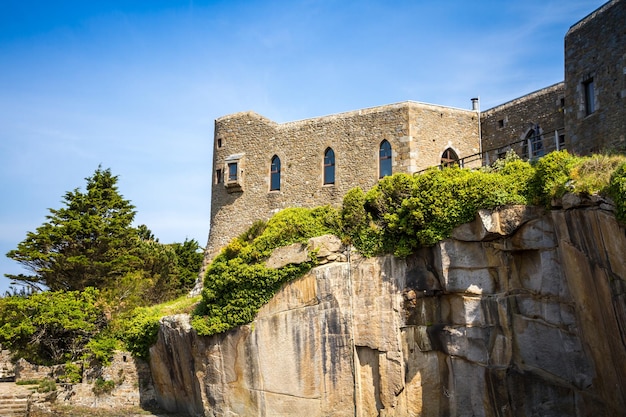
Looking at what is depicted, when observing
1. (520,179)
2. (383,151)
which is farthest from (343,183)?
(520,179)

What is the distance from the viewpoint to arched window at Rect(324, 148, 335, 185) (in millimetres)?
27206

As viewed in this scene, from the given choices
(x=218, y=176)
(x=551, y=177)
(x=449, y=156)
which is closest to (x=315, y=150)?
(x=218, y=176)

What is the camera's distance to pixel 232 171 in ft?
96.7

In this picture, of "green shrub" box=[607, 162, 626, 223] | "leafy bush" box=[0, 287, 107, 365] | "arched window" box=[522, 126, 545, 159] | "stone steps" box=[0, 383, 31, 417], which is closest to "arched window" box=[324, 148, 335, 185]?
"arched window" box=[522, 126, 545, 159]

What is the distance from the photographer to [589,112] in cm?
1911

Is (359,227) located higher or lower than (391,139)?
lower

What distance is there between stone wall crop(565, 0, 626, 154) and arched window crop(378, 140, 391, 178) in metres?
7.83

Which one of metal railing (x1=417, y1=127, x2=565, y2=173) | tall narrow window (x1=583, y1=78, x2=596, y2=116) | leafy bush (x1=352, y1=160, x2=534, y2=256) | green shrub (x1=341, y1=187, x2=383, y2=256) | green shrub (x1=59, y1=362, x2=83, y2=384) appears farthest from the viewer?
green shrub (x1=59, y1=362, x2=83, y2=384)

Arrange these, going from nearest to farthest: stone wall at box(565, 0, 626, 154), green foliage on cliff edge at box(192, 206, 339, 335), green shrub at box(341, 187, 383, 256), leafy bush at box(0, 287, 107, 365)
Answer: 1. stone wall at box(565, 0, 626, 154)
2. green shrub at box(341, 187, 383, 256)
3. green foliage on cliff edge at box(192, 206, 339, 335)
4. leafy bush at box(0, 287, 107, 365)

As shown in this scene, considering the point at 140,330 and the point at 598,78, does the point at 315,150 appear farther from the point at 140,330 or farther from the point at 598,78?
the point at 598,78

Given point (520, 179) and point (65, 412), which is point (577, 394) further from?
point (65, 412)

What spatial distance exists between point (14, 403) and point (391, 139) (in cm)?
1834

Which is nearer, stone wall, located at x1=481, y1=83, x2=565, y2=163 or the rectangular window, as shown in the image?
stone wall, located at x1=481, y1=83, x2=565, y2=163

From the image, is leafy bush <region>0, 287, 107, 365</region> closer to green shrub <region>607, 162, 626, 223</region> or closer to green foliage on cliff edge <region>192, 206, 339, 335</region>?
green foliage on cliff edge <region>192, 206, 339, 335</region>
